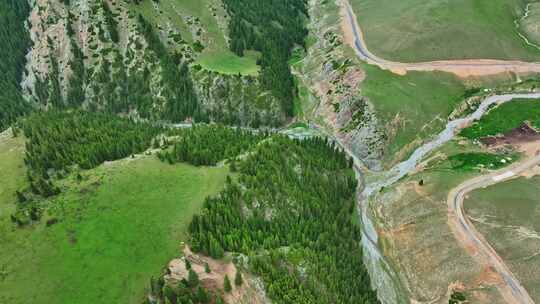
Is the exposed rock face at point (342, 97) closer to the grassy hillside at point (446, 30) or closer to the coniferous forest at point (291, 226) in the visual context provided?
the grassy hillside at point (446, 30)

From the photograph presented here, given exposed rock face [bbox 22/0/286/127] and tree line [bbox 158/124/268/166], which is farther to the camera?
exposed rock face [bbox 22/0/286/127]

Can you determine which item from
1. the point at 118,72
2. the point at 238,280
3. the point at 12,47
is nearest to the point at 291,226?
the point at 238,280

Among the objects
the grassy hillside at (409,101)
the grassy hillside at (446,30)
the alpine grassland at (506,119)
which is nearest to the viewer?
the alpine grassland at (506,119)

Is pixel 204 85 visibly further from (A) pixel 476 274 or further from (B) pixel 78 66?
(A) pixel 476 274

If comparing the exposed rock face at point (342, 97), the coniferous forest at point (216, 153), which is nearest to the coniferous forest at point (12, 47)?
the coniferous forest at point (216, 153)

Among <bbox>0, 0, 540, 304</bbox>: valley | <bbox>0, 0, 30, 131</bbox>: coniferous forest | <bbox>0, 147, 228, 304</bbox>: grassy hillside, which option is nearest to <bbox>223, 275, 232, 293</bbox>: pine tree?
<bbox>0, 0, 540, 304</bbox>: valley

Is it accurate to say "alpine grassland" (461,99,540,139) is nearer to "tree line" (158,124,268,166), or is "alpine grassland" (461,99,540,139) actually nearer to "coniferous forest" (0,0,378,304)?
"coniferous forest" (0,0,378,304)
